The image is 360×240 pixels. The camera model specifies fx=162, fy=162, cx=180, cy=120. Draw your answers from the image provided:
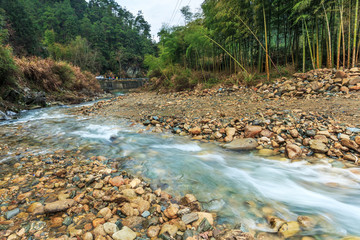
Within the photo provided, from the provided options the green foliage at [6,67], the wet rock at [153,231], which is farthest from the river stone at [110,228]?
the green foliage at [6,67]

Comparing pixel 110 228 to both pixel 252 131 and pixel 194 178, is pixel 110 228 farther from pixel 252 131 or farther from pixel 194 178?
pixel 252 131

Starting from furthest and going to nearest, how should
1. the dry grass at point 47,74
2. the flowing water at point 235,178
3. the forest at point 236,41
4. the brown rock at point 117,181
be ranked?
the dry grass at point 47,74
the forest at point 236,41
the brown rock at point 117,181
the flowing water at point 235,178

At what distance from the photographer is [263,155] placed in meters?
2.74

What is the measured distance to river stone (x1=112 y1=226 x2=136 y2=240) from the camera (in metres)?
1.17

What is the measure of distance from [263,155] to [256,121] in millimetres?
978

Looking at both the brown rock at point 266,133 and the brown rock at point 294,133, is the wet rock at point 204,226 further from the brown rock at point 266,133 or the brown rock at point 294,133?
the brown rock at point 294,133

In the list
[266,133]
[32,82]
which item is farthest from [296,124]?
[32,82]

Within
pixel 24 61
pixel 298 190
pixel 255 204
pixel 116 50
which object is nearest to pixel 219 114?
pixel 298 190

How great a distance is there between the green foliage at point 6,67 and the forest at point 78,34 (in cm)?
1927

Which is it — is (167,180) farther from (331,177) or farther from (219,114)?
(219,114)

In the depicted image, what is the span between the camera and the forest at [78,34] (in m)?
25.8

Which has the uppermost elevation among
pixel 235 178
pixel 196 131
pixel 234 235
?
pixel 196 131

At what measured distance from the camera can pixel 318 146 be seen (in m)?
2.56

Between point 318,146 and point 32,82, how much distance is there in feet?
39.3
